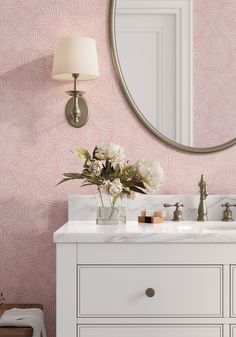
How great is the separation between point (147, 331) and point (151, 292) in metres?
0.13

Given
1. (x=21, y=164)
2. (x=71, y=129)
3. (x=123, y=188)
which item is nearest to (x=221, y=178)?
(x=123, y=188)

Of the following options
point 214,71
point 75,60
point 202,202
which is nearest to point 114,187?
point 202,202

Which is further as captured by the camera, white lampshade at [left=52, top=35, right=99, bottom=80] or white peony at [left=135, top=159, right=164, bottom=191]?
white lampshade at [left=52, top=35, right=99, bottom=80]

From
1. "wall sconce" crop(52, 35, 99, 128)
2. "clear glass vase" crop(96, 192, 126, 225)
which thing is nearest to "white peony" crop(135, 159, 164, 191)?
"clear glass vase" crop(96, 192, 126, 225)

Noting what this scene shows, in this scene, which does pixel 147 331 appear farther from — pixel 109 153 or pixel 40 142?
pixel 40 142

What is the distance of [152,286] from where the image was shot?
1.89m

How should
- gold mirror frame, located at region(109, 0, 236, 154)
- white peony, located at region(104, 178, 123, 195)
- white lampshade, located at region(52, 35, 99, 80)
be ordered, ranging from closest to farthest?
1. white peony, located at region(104, 178, 123, 195)
2. white lampshade, located at region(52, 35, 99, 80)
3. gold mirror frame, located at region(109, 0, 236, 154)

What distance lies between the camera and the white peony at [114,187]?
2.12 metres

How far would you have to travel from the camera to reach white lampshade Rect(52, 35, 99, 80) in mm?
2305

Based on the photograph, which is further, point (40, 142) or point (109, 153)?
point (40, 142)

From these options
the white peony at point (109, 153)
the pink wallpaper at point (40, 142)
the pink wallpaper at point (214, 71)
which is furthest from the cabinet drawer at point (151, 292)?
the pink wallpaper at point (214, 71)

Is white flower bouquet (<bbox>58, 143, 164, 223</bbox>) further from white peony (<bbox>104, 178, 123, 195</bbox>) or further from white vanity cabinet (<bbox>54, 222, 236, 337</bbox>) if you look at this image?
white vanity cabinet (<bbox>54, 222, 236, 337</bbox>)

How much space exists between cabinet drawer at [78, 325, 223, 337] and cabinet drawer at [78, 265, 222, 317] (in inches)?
1.7

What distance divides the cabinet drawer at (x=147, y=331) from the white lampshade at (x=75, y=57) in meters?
1.02
